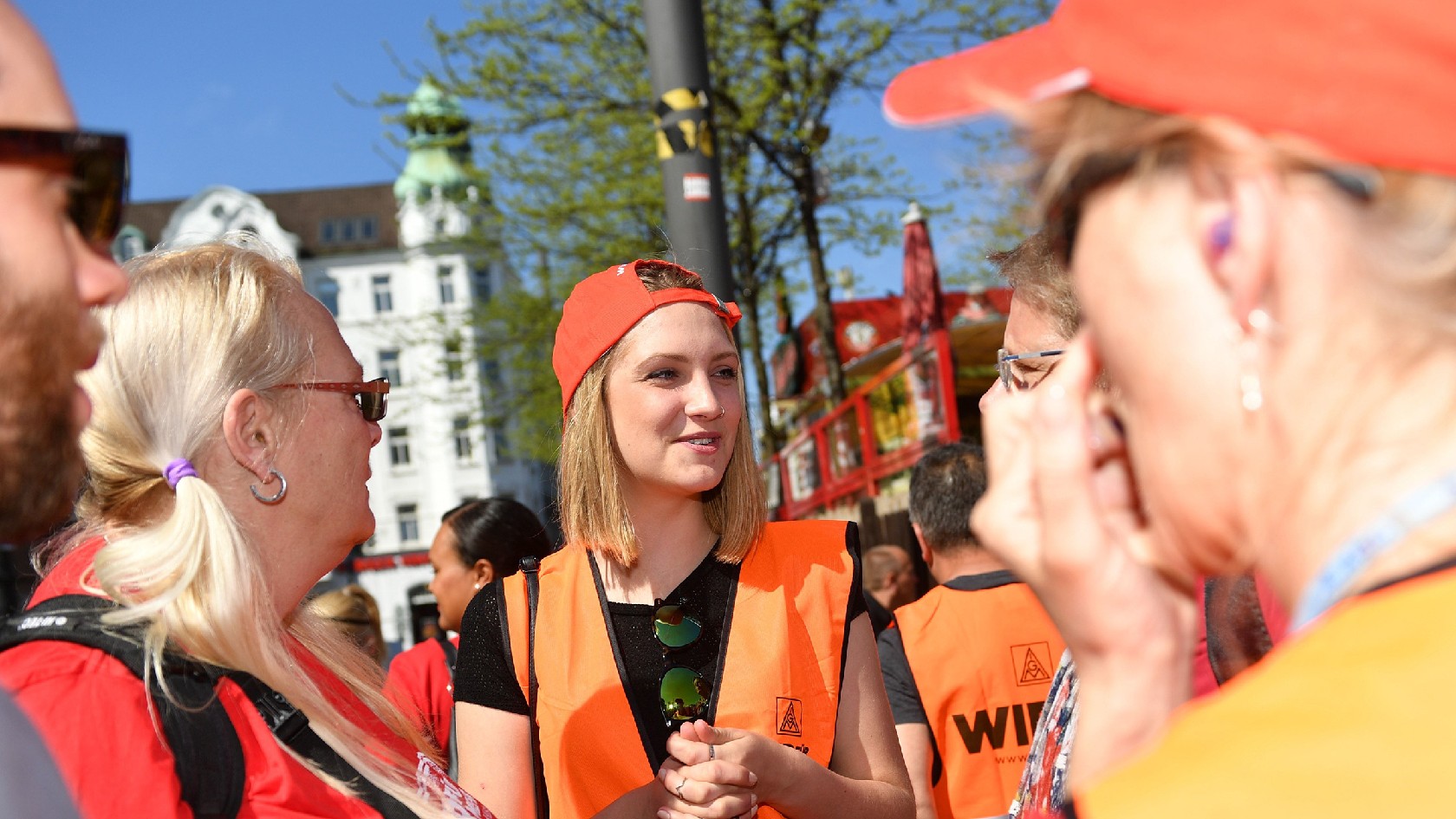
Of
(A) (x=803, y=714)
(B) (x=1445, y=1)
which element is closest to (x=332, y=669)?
(A) (x=803, y=714)

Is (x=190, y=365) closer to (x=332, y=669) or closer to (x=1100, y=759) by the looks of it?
(x=332, y=669)

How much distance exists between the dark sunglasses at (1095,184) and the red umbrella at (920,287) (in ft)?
26.5

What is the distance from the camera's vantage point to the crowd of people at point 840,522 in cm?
87

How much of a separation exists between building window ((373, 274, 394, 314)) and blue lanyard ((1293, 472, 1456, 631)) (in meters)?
54.2

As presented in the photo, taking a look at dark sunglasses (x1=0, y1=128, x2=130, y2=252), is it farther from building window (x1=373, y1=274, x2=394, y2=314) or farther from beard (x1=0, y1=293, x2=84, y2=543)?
building window (x1=373, y1=274, x2=394, y2=314)

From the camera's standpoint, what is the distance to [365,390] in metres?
→ 2.28

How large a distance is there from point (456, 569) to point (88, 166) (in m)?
4.28

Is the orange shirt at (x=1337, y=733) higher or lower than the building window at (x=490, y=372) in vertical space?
lower

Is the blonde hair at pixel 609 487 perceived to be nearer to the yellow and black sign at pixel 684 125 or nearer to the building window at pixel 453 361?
the yellow and black sign at pixel 684 125

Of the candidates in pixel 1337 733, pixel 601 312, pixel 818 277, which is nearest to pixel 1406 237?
pixel 1337 733

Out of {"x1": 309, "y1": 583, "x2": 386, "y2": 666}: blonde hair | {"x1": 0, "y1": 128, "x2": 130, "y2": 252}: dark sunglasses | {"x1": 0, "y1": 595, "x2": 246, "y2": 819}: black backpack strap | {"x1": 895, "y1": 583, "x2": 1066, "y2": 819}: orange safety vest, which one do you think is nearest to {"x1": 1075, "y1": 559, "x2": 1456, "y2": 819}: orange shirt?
{"x1": 0, "y1": 128, "x2": 130, "y2": 252}: dark sunglasses

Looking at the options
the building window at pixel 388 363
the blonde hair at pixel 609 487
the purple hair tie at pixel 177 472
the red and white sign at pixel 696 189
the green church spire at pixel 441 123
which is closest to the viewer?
the purple hair tie at pixel 177 472

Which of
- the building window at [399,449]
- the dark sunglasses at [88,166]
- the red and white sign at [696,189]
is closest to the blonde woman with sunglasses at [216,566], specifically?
the dark sunglasses at [88,166]

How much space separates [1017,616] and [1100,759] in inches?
102
